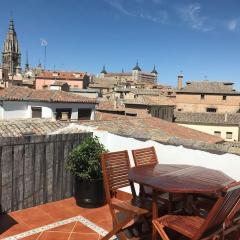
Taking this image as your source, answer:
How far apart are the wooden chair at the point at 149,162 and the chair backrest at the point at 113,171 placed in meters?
0.28

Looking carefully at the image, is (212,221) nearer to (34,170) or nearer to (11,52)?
(34,170)

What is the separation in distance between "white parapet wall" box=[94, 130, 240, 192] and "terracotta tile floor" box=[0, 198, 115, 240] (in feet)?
3.72

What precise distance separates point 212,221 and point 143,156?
77.1 inches

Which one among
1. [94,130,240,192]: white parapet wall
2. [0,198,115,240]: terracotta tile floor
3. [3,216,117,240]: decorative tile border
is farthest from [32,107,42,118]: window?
[3,216,117,240]: decorative tile border

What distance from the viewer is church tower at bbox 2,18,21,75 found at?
342 ft

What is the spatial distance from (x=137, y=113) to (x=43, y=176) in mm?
26648

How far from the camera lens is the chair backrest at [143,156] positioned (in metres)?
4.86

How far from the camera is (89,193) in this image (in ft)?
20.4

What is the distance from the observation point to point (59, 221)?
555 cm

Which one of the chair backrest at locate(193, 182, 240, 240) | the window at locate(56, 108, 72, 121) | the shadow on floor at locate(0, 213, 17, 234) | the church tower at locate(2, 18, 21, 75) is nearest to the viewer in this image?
the chair backrest at locate(193, 182, 240, 240)

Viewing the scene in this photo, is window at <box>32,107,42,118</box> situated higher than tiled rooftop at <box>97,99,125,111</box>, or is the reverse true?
tiled rooftop at <box>97,99,125,111</box>

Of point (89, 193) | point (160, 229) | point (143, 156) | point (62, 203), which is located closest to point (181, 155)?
point (143, 156)

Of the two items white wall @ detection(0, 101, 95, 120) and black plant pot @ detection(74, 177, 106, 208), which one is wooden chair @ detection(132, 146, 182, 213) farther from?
white wall @ detection(0, 101, 95, 120)

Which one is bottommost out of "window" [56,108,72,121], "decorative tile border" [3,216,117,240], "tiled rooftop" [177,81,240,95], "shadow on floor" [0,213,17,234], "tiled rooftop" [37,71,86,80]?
"shadow on floor" [0,213,17,234]
